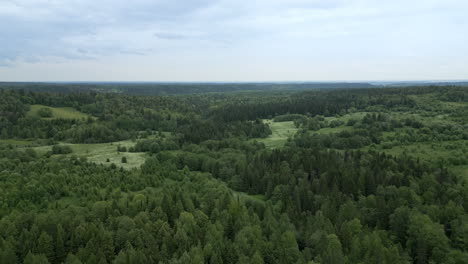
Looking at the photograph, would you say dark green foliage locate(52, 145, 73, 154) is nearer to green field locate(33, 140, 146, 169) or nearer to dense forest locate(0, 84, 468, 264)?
dense forest locate(0, 84, 468, 264)

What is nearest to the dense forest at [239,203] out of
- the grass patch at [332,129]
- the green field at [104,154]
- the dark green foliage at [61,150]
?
the dark green foliage at [61,150]

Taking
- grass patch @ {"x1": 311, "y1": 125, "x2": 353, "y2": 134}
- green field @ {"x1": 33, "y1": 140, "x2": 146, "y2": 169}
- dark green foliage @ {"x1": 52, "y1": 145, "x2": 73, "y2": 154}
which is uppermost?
grass patch @ {"x1": 311, "y1": 125, "x2": 353, "y2": 134}

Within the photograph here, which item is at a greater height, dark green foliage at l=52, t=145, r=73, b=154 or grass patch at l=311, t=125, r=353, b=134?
grass patch at l=311, t=125, r=353, b=134

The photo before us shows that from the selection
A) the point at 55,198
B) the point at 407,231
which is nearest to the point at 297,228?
the point at 407,231

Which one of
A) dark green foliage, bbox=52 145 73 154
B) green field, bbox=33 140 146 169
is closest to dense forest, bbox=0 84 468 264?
dark green foliage, bbox=52 145 73 154

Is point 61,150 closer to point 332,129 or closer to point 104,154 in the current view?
point 104,154

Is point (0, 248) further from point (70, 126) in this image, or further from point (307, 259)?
point (70, 126)

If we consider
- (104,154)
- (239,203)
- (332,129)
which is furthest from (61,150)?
(332,129)

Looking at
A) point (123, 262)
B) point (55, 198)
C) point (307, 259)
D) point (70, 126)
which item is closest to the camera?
point (123, 262)

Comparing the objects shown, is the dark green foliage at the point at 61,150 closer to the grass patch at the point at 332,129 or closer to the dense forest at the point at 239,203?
the dense forest at the point at 239,203
